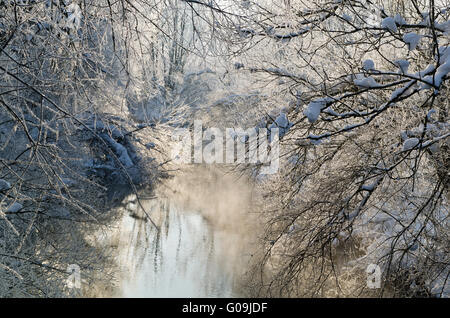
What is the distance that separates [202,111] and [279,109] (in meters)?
10.3

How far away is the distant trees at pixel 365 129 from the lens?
3471 millimetres

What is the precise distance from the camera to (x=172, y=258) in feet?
30.2

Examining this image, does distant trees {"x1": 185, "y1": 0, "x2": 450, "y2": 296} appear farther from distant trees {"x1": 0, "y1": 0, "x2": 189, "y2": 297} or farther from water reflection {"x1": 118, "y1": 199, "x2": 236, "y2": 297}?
water reflection {"x1": 118, "y1": 199, "x2": 236, "y2": 297}

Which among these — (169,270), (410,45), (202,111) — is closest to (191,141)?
(202,111)

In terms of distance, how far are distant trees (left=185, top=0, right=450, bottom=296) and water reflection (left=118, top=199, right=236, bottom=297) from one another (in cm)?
351

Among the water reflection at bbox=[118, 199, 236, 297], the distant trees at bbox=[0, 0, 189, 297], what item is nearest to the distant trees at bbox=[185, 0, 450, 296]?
the distant trees at bbox=[0, 0, 189, 297]

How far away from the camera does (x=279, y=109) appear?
481cm

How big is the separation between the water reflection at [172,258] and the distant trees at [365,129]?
351 centimetres

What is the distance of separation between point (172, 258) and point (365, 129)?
19.8 ft

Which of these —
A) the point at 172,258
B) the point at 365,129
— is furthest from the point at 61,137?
the point at 365,129

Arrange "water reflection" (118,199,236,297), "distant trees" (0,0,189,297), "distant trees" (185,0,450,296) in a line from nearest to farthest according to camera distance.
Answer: "distant trees" (0,0,189,297)
"distant trees" (185,0,450,296)
"water reflection" (118,199,236,297)

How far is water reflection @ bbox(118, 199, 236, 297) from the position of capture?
26.3 ft

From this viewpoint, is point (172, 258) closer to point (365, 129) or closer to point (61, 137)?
point (61, 137)
